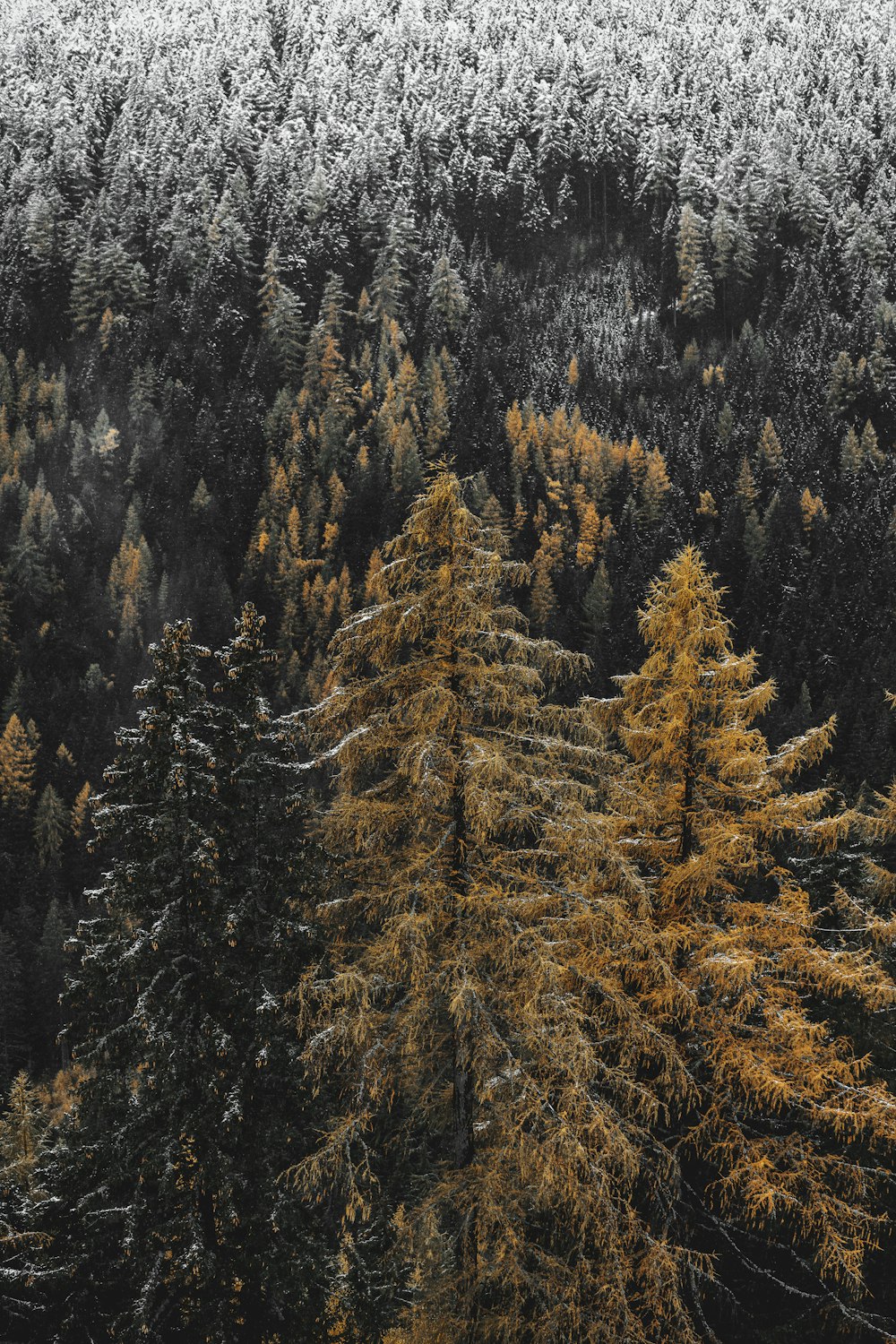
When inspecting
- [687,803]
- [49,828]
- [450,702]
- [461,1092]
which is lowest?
[461,1092]

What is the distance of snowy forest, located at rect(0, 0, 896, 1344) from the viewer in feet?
31.2

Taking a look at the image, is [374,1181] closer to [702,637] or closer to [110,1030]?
[110,1030]

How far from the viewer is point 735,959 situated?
9586 mm

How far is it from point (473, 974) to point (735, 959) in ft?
9.07

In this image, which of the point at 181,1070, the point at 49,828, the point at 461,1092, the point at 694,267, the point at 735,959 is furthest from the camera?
the point at 694,267

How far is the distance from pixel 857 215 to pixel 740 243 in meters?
18.8

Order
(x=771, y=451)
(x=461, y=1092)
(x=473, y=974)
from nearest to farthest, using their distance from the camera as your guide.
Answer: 1. (x=473, y=974)
2. (x=461, y=1092)
3. (x=771, y=451)

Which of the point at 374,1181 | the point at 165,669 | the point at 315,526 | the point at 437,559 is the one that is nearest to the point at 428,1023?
the point at 374,1181

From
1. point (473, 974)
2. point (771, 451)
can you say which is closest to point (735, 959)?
point (473, 974)

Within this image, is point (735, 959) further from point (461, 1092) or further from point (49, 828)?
point (49, 828)

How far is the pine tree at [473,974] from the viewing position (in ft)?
28.6

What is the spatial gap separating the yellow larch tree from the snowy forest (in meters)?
0.08

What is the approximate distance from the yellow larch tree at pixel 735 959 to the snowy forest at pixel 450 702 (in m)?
0.08

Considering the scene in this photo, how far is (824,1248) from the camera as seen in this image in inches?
355
